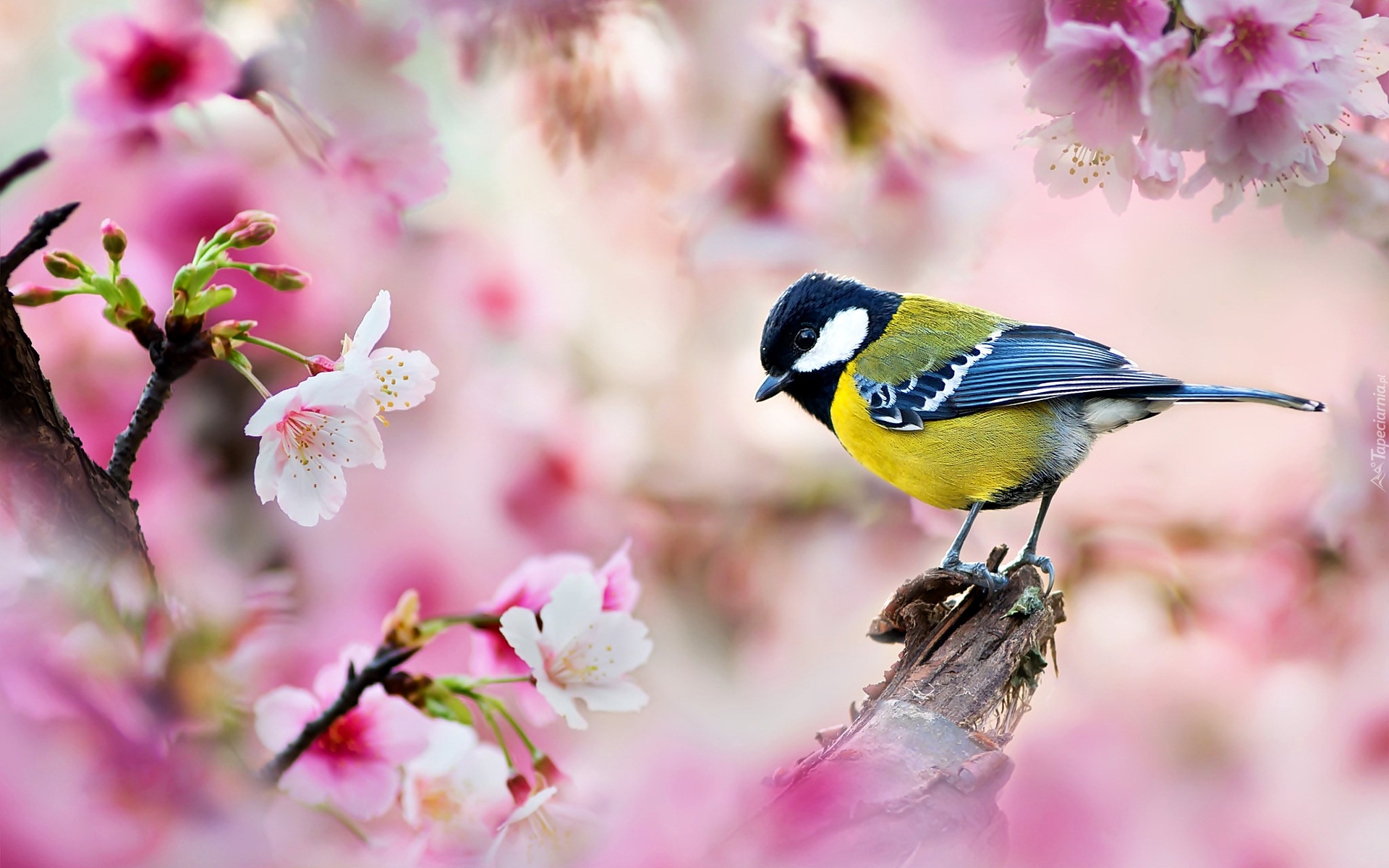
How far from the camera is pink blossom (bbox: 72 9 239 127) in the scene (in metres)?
0.51

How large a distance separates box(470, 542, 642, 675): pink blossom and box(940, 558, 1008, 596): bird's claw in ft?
0.60

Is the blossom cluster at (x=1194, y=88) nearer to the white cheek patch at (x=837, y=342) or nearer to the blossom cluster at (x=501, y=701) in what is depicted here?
the white cheek patch at (x=837, y=342)

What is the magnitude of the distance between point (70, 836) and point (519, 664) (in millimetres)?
208

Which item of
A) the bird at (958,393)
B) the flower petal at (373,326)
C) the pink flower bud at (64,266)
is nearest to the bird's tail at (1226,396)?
the bird at (958,393)

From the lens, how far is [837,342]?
2.12 ft

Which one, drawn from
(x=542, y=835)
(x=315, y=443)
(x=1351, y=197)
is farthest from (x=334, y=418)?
(x=1351, y=197)

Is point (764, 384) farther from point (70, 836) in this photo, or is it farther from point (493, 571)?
point (70, 836)

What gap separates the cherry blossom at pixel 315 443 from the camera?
368 mm

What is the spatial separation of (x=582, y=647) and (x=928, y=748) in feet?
0.56

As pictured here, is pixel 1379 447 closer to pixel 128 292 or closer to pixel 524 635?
pixel 524 635

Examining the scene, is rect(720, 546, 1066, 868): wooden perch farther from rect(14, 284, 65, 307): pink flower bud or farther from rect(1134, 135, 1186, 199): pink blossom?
rect(14, 284, 65, 307): pink flower bud

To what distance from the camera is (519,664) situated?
515mm

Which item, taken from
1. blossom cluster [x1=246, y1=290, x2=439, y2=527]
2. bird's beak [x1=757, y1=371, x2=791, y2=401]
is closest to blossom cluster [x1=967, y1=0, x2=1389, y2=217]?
bird's beak [x1=757, y1=371, x2=791, y2=401]

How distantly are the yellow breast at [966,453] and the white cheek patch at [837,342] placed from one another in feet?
0.16
